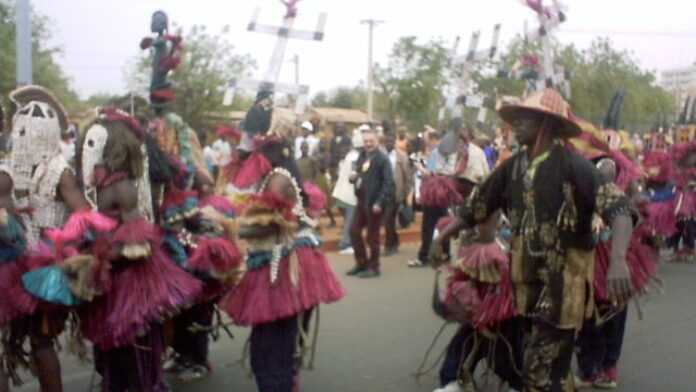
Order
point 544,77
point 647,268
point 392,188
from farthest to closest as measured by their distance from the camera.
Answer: point 392,188
point 544,77
point 647,268

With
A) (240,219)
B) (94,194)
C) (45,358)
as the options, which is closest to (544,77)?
(240,219)

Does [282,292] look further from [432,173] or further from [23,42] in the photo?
[432,173]

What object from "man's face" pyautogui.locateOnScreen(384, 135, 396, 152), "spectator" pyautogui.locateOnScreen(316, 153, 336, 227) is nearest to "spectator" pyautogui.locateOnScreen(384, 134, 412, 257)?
"man's face" pyautogui.locateOnScreen(384, 135, 396, 152)

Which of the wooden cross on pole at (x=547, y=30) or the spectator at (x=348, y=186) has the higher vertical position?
the wooden cross on pole at (x=547, y=30)

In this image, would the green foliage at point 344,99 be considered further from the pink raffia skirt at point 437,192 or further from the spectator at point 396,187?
the pink raffia skirt at point 437,192

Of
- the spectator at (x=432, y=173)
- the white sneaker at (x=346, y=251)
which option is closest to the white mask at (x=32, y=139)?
the spectator at (x=432, y=173)

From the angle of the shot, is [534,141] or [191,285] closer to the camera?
[534,141]

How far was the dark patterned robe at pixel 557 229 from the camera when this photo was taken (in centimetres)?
471

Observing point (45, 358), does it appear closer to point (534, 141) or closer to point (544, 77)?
point (534, 141)

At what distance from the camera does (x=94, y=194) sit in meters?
5.11

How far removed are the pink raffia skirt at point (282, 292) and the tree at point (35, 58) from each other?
307 inches

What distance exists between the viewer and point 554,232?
4770mm

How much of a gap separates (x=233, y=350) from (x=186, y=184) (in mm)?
1872

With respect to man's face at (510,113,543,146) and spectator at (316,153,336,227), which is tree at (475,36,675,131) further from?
man's face at (510,113,543,146)
